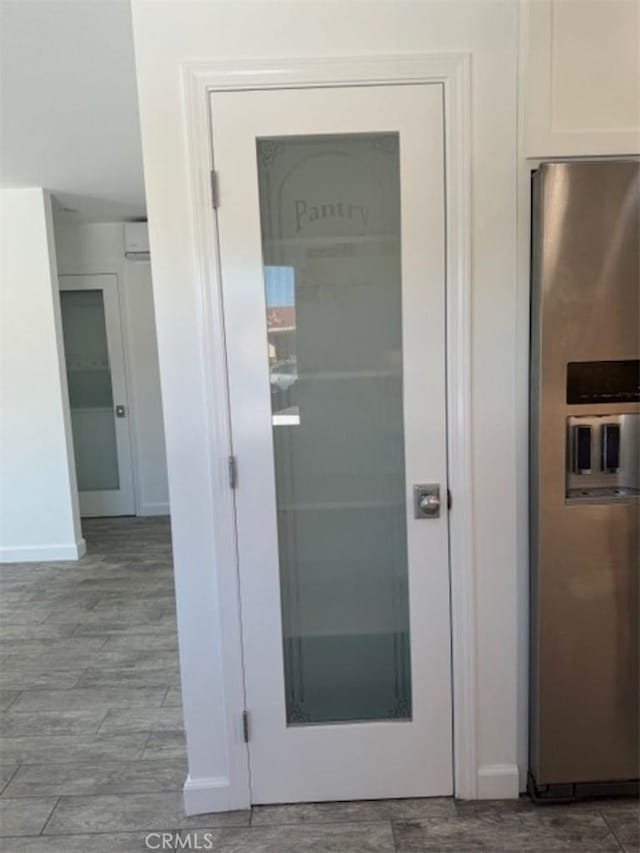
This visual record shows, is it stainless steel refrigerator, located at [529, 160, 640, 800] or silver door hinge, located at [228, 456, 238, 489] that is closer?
stainless steel refrigerator, located at [529, 160, 640, 800]

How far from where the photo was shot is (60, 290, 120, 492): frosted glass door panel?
551 cm

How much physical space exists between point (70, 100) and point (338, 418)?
2.15m

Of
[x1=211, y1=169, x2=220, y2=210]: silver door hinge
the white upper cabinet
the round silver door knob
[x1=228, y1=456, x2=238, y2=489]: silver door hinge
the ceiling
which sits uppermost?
the ceiling

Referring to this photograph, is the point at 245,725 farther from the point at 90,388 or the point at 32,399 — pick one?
the point at 90,388

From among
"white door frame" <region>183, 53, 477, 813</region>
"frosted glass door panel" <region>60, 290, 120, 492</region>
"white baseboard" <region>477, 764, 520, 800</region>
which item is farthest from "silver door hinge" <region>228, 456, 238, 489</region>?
"frosted glass door panel" <region>60, 290, 120, 492</region>

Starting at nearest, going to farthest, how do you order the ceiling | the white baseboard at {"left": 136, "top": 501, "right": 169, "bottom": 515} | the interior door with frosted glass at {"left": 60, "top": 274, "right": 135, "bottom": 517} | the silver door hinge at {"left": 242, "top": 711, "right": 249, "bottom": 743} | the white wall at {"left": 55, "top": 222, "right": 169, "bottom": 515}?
1. the silver door hinge at {"left": 242, "top": 711, "right": 249, "bottom": 743}
2. the ceiling
3. the white wall at {"left": 55, "top": 222, "right": 169, "bottom": 515}
4. the interior door with frosted glass at {"left": 60, "top": 274, "right": 135, "bottom": 517}
5. the white baseboard at {"left": 136, "top": 501, "right": 169, "bottom": 515}

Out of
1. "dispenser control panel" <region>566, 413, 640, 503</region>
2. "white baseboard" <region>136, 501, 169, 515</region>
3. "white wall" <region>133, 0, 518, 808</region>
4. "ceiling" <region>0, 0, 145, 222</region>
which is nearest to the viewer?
"white wall" <region>133, 0, 518, 808</region>

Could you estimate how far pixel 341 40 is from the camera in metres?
1.67

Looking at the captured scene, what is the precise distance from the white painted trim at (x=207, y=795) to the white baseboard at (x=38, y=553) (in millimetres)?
3006

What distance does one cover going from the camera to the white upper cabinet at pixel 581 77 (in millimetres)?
1683

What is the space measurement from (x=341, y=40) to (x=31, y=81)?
5.43ft

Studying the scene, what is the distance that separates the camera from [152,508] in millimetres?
5727

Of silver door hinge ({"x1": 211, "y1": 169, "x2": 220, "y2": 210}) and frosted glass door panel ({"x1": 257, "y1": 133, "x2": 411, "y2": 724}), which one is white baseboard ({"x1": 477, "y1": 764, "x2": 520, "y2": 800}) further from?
silver door hinge ({"x1": 211, "y1": 169, "x2": 220, "y2": 210})

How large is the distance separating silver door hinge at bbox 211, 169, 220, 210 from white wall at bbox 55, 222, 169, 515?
389 centimetres
